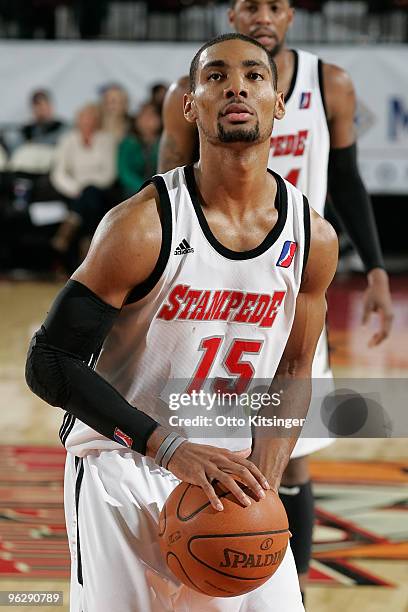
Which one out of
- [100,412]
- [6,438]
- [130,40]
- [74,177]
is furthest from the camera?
[130,40]

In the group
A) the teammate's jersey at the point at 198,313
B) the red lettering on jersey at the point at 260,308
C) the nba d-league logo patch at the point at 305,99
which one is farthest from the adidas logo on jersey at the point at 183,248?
the nba d-league logo patch at the point at 305,99

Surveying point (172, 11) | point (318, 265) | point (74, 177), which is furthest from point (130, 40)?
point (318, 265)

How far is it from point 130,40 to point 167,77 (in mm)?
966

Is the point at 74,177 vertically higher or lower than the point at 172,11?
lower

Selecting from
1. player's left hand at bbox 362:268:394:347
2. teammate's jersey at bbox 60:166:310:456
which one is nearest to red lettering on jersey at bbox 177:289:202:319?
teammate's jersey at bbox 60:166:310:456

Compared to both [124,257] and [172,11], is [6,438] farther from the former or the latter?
[172,11]

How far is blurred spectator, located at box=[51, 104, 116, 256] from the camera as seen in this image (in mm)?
11555

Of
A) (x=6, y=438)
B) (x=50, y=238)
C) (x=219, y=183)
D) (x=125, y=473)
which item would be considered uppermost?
(x=219, y=183)

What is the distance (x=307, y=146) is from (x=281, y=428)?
1.45 meters

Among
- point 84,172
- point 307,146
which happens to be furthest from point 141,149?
point 307,146

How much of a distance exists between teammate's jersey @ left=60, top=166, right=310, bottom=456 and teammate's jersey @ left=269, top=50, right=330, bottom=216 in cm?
111

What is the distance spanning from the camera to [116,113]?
1152cm

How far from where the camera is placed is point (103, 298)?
107 inches

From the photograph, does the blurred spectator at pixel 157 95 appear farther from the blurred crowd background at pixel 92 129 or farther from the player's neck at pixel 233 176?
the player's neck at pixel 233 176
